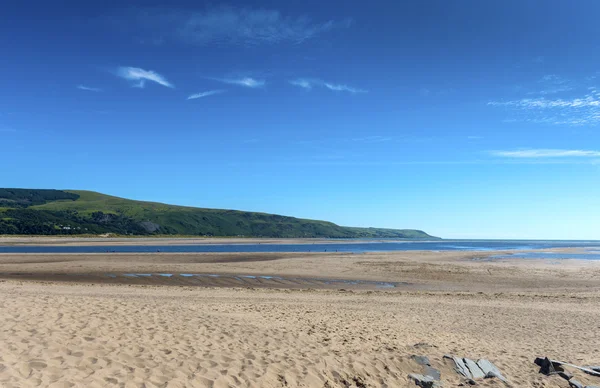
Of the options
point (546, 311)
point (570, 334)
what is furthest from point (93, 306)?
point (546, 311)

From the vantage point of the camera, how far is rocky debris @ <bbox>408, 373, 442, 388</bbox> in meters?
9.20

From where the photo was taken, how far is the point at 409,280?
35.2 metres

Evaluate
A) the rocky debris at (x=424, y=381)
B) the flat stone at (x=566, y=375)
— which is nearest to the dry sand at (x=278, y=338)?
the flat stone at (x=566, y=375)

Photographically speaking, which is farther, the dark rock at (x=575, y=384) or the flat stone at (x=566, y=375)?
the flat stone at (x=566, y=375)

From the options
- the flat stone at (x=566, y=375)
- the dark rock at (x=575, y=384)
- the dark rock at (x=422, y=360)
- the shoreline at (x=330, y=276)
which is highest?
the dark rock at (x=422, y=360)

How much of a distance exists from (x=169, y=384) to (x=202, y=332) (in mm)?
3997

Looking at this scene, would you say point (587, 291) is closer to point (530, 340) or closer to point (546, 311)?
point (546, 311)

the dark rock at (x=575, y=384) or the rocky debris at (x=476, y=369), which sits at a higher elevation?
the rocky debris at (x=476, y=369)

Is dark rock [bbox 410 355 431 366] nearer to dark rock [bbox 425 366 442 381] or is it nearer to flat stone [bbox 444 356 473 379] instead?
dark rock [bbox 425 366 442 381]

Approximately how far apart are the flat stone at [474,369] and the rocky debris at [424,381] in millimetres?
1265

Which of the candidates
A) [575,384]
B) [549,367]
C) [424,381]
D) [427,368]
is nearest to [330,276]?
[549,367]

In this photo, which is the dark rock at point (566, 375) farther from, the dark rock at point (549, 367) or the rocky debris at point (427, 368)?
the rocky debris at point (427, 368)

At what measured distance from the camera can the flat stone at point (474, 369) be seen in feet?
32.7

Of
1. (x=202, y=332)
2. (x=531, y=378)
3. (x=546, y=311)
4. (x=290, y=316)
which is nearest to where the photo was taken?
(x=531, y=378)
